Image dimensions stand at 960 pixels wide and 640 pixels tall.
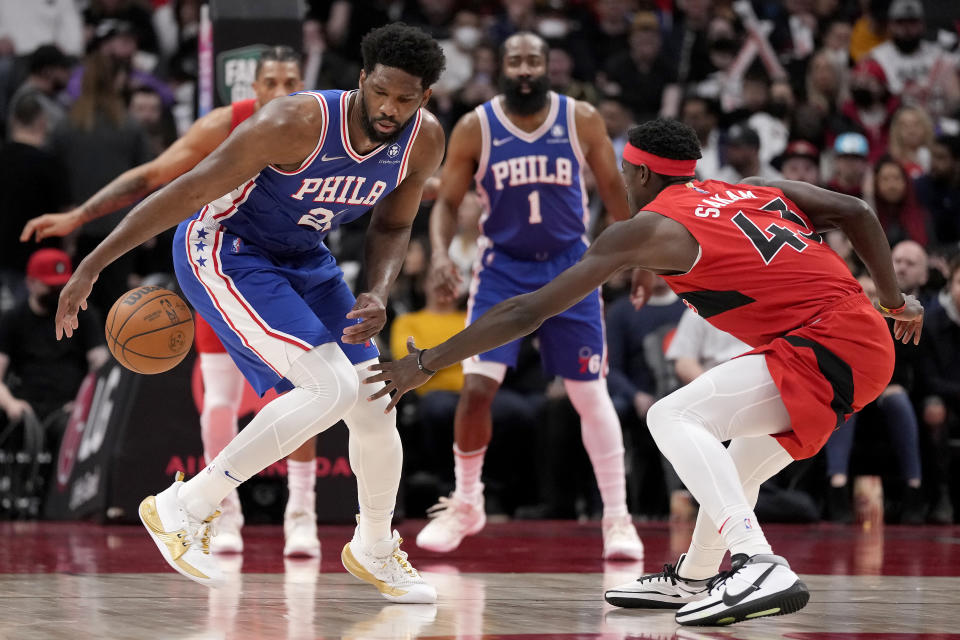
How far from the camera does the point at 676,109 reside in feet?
37.7

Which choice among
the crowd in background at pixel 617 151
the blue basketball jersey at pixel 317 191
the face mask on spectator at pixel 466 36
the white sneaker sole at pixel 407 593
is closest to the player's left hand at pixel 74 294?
the blue basketball jersey at pixel 317 191

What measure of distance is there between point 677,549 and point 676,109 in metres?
5.97

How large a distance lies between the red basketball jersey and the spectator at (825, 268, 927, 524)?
161 inches

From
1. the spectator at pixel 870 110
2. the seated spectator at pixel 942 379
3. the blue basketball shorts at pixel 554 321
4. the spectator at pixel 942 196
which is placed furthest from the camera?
the spectator at pixel 870 110

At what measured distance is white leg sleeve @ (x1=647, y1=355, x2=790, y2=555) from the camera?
3.96 metres

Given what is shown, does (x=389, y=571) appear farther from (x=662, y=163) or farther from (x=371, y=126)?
(x=662, y=163)

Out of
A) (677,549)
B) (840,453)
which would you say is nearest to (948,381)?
(840,453)

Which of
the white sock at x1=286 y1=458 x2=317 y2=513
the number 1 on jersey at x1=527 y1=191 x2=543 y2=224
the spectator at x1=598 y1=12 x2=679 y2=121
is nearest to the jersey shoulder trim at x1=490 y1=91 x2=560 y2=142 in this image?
the number 1 on jersey at x1=527 y1=191 x2=543 y2=224

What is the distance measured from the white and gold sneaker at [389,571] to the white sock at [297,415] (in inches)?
17.6

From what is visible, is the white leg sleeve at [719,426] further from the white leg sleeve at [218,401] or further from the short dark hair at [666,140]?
the white leg sleeve at [218,401]

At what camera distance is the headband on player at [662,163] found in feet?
14.1

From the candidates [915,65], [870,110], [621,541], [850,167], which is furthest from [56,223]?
[915,65]

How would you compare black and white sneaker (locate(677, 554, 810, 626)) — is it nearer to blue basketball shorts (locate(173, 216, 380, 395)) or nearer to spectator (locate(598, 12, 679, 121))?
blue basketball shorts (locate(173, 216, 380, 395))

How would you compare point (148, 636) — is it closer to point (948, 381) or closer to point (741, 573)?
point (741, 573)
